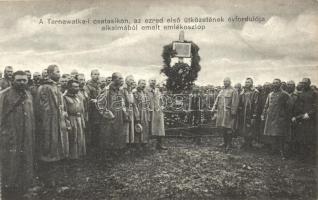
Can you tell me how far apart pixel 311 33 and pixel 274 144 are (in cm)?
141

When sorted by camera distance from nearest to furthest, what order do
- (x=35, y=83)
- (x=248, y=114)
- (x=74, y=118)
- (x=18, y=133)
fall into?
1. (x=18, y=133)
2. (x=74, y=118)
3. (x=35, y=83)
4. (x=248, y=114)

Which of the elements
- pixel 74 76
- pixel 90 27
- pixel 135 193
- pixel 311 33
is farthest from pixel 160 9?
pixel 135 193

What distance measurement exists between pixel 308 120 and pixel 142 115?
2.05 meters

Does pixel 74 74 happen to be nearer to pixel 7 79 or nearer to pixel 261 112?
pixel 7 79

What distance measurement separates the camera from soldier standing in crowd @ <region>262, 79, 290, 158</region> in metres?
4.18

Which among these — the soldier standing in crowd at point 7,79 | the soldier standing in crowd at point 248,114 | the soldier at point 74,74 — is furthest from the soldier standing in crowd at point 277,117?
the soldier standing in crowd at point 7,79

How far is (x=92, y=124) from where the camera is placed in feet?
13.9

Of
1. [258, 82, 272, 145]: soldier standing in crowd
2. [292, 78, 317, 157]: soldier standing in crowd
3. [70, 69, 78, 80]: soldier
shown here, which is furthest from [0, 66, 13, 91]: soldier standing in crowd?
[292, 78, 317, 157]: soldier standing in crowd

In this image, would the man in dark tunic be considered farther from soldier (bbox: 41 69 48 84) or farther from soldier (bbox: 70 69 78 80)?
soldier (bbox: 41 69 48 84)

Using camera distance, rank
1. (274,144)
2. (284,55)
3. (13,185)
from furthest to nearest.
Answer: (274,144) → (284,55) → (13,185)

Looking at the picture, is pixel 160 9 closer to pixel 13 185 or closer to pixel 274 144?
pixel 274 144

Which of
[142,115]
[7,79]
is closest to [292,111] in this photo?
[142,115]

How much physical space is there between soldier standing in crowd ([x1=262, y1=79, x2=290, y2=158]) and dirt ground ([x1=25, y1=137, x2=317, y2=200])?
214mm

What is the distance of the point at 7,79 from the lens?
4008mm
